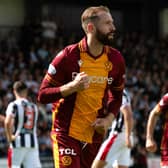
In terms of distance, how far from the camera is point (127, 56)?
25.4 metres

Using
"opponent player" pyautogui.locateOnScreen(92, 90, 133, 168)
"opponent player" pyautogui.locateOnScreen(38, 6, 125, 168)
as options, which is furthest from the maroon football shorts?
"opponent player" pyautogui.locateOnScreen(92, 90, 133, 168)

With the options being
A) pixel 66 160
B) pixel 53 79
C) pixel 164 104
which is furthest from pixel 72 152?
pixel 164 104

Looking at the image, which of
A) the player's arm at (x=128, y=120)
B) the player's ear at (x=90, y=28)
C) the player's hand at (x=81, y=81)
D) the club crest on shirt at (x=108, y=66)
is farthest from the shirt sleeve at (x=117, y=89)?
the player's arm at (x=128, y=120)

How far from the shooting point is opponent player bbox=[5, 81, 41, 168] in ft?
38.8

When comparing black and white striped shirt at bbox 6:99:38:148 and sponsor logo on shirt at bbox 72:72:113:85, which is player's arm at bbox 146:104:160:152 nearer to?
sponsor logo on shirt at bbox 72:72:113:85

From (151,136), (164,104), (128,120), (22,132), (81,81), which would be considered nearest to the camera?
(81,81)

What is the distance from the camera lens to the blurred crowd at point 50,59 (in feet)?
61.2

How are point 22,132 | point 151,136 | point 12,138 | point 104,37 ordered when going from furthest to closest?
point 22,132 → point 12,138 → point 151,136 → point 104,37

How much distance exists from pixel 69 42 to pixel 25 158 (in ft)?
42.3

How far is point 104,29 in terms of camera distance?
647cm

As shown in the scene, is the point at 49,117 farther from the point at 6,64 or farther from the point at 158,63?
the point at 158,63

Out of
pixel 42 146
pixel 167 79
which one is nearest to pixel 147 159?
pixel 42 146

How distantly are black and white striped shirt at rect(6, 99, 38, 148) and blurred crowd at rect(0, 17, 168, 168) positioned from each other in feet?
17.6

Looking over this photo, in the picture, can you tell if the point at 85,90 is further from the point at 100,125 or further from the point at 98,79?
the point at 100,125
